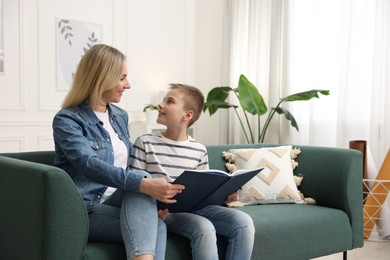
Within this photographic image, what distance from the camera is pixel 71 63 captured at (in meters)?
4.85

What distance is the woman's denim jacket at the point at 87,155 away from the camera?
192 cm

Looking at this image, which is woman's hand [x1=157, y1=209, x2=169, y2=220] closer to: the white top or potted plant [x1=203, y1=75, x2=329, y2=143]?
the white top

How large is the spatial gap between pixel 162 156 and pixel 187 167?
0.36 ft

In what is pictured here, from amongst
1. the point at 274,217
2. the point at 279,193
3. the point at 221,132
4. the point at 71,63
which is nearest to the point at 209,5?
the point at 221,132

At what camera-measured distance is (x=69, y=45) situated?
15.9ft

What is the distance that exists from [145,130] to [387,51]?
2109mm

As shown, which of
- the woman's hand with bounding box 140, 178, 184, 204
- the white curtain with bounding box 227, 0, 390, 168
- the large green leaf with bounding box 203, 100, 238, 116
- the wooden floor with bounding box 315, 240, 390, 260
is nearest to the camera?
the woman's hand with bounding box 140, 178, 184, 204

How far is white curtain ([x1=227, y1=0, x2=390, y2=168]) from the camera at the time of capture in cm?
421

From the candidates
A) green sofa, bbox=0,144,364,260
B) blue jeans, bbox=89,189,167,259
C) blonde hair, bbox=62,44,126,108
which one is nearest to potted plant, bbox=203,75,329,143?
green sofa, bbox=0,144,364,260

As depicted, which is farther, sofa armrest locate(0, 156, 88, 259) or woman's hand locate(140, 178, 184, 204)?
woman's hand locate(140, 178, 184, 204)

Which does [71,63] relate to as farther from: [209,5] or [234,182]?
[234,182]

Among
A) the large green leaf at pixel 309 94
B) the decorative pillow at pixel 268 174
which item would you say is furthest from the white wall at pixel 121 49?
the decorative pillow at pixel 268 174

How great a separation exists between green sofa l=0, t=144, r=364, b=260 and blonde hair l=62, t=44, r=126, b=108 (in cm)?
33

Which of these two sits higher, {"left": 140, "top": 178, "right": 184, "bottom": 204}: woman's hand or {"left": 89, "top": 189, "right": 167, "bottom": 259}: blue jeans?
{"left": 140, "top": 178, "right": 184, "bottom": 204}: woman's hand
